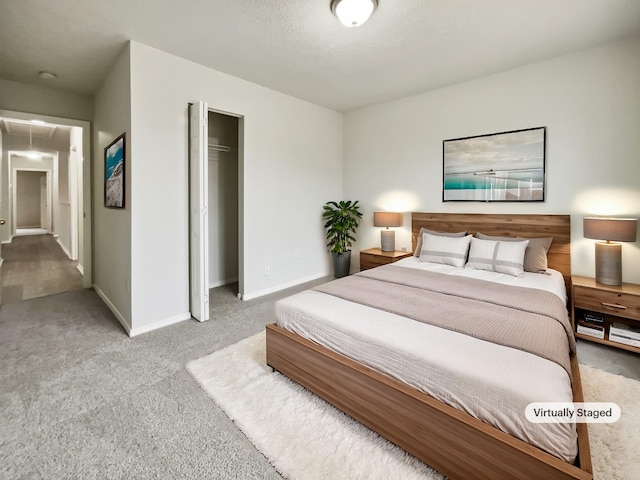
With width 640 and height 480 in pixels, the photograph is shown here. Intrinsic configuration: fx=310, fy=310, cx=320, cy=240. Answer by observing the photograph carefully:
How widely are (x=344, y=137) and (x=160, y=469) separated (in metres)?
4.78

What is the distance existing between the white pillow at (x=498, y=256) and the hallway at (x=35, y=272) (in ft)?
17.5

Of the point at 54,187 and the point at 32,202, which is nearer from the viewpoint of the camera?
the point at 54,187

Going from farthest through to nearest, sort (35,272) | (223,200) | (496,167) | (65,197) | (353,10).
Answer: (65,197)
(35,272)
(223,200)
(496,167)
(353,10)

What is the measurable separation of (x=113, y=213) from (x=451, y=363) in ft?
11.9

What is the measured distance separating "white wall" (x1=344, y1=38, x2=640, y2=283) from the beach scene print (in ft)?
11.2

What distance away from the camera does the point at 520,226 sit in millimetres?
3420

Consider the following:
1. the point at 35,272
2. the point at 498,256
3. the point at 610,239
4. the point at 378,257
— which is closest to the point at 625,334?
the point at 610,239

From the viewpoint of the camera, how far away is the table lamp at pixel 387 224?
170 inches

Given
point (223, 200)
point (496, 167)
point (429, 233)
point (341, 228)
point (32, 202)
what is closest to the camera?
point (496, 167)

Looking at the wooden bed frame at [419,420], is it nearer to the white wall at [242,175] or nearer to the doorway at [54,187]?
the white wall at [242,175]

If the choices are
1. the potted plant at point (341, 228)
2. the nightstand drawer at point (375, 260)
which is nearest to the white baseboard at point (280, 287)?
the potted plant at point (341, 228)

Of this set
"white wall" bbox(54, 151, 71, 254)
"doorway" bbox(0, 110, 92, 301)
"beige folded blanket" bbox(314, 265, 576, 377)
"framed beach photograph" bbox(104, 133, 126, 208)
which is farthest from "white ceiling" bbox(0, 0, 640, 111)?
"white wall" bbox(54, 151, 71, 254)

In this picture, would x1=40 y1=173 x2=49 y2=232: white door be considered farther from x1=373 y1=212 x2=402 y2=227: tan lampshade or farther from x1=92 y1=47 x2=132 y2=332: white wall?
x1=373 y1=212 x2=402 y2=227: tan lampshade

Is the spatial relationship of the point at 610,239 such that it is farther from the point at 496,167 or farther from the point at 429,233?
the point at 429,233
